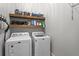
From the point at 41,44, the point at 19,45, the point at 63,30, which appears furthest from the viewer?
the point at 63,30

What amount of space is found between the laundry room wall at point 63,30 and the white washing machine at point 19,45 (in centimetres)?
33

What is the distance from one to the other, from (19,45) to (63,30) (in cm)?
69

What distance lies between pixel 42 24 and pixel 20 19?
309 mm

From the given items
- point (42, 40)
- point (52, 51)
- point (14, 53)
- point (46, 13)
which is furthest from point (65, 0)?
point (14, 53)

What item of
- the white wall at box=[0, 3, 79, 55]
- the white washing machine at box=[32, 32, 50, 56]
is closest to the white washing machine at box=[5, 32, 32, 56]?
the white washing machine at box=[32, 32, 50, 56]

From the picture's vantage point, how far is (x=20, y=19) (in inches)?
55.3

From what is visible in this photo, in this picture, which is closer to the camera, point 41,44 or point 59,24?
point 41,44

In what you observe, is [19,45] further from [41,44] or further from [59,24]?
[59,24]

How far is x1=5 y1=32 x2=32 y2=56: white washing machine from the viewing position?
1291 mm

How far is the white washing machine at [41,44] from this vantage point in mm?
1426

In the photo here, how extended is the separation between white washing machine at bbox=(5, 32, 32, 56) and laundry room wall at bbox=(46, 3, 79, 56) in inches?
13.0

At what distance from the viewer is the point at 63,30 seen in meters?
1.56

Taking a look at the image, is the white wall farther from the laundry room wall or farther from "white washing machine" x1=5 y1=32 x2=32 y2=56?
"white washing machine" x1=5 y1=32 x2=32 y2=56

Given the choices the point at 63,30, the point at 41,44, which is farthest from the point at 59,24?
the point at 41,44
